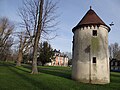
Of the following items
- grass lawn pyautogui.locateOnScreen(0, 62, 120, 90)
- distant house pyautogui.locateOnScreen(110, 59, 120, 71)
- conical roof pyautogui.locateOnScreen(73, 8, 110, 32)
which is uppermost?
conical roof pyautogui.locateOnScreen(73, 8, 110, 32)

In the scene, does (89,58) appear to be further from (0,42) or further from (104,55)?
A: (0,42)

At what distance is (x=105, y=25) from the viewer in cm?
1975

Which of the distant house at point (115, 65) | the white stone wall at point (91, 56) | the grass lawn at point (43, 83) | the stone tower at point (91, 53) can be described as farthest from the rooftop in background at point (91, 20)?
the distant house at point (115, 65)

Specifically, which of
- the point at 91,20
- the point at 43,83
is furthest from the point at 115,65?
the point at 43,83

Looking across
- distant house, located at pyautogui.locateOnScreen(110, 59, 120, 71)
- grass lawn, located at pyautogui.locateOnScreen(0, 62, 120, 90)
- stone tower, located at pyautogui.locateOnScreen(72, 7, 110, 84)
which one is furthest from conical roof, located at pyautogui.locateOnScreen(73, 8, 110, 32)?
distant house, located at pyautogui.locateOnScreen(110, 59, 120, 71)

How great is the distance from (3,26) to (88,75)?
3468 cm

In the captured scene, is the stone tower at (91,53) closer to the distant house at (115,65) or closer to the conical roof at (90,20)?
the conical roof at (90,20)

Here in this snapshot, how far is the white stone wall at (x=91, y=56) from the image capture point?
1834 cm

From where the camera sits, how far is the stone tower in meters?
18.4

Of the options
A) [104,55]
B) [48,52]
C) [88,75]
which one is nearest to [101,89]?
[88,75]

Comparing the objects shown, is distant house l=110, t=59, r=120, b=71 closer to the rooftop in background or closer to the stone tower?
the rooftop in background

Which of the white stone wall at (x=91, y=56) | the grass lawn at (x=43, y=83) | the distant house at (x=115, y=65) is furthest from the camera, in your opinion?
the distant house at (x=115, y=65)

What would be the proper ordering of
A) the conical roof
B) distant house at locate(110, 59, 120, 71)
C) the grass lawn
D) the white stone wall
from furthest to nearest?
1. distant house at locate(110, 59, 120, 71)
2. the conical roof
3. the white stone wall
4. the grass lawn

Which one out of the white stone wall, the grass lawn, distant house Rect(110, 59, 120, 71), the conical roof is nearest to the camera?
the grass lawn
